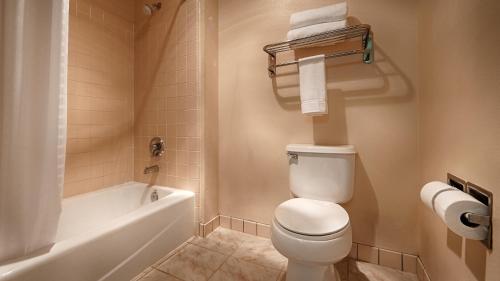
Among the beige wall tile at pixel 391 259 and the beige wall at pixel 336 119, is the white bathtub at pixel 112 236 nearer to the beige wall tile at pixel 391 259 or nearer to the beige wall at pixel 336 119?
the beige wall at pixel 336 119

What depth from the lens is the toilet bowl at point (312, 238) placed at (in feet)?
2.75

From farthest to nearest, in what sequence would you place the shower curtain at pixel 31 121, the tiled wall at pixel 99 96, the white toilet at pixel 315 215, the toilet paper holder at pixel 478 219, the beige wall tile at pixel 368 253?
the tiled wall at pixel 99 96
the beige wall tile at pixel 368 253
the white toilet at pixel 315 215
the shower curtain at pixel 31 121
the toilet paper holder at pixel 478 219

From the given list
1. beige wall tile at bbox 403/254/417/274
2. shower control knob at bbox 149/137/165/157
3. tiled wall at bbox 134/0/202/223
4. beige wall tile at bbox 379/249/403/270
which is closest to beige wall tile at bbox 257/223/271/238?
tiled wall at bbox 134/0/202/223

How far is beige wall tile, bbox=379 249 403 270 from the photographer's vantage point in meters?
1.23

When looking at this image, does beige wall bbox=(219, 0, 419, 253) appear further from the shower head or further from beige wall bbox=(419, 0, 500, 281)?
the shower head

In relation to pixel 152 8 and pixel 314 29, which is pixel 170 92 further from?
pixel 314 29

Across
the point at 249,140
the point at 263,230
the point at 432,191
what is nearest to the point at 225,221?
the point at 263,230

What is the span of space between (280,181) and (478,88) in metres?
1.11

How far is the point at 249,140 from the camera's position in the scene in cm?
164

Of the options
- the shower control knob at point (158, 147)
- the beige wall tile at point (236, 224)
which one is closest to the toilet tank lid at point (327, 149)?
the beige wall tile at point (236, 224)

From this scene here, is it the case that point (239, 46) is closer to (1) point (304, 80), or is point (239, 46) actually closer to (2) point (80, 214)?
(1) point (304, 80)

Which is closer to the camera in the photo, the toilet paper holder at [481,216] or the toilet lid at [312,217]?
the toilet paper holder at [481,216]

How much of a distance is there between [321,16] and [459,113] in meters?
0.86

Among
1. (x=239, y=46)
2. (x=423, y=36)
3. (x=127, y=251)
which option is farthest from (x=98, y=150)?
(x=423, y=36)
